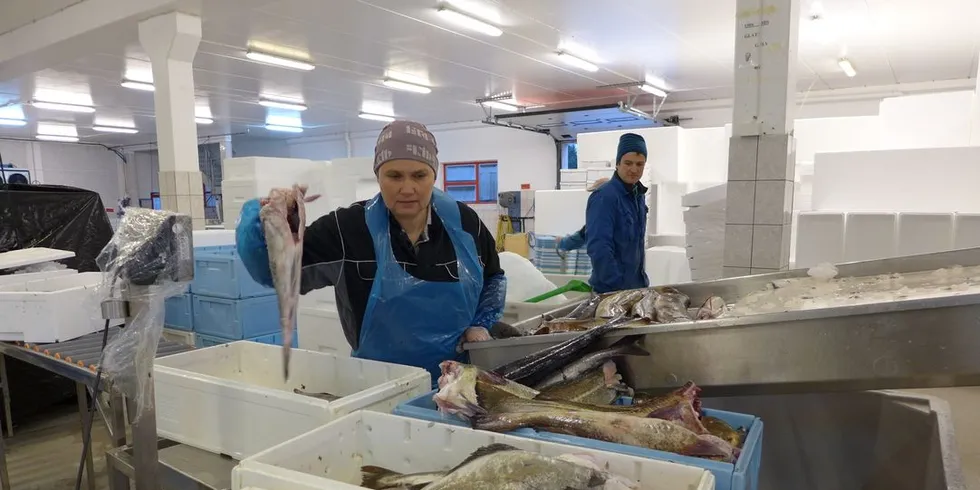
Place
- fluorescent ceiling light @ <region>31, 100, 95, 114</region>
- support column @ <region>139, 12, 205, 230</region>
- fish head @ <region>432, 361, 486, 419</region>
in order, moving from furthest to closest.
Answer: fluorescent ceiling light @ <region>31, 100, 95, 114</region>
support column @ <region>139, 12, 205, 230</region>
fish head @ <region>432, 361, 486, 419</region>

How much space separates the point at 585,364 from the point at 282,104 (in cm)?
1186

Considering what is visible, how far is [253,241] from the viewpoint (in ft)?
5.90

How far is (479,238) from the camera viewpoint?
223 cm

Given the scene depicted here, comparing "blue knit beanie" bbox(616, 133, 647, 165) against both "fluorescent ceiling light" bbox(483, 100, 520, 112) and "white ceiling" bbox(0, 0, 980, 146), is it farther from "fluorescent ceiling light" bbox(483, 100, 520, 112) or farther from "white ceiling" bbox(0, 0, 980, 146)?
"fluorescent ceiling light" bbox(483, 100, 520, 112)

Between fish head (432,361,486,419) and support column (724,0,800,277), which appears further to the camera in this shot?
support column (724,0,800,277)

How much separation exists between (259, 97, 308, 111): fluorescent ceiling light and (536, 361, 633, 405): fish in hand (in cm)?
1130

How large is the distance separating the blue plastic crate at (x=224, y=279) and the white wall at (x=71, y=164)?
14.8 m

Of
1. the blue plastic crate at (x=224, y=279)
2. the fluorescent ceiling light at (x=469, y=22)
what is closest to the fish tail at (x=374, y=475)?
the blue plastic crate at (x=224, y=279)

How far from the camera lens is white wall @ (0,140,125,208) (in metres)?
16.8

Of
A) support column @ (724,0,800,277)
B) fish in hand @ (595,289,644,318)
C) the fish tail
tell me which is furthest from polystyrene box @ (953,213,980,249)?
the fish tail

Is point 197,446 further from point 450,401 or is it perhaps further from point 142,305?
point 450,401

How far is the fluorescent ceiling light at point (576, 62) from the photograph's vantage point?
7.95 m

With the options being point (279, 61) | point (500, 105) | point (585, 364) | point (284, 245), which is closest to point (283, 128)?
point (500, 105)

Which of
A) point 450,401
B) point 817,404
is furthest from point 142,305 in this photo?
point 817,404
